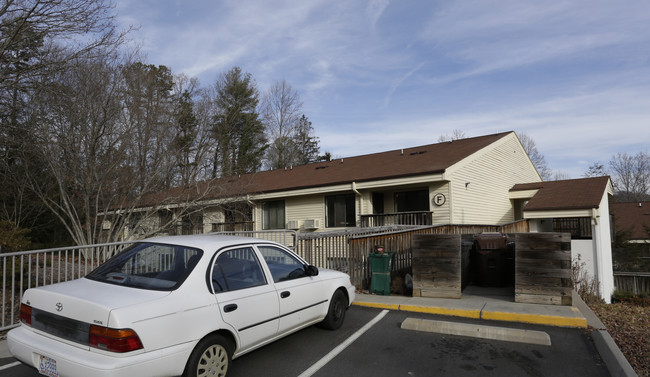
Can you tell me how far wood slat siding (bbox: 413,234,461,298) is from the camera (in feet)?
26.1

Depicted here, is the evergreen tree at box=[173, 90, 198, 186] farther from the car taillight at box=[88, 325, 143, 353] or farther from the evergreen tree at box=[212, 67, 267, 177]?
the car taillight at box=[88, 325, 143, 353]

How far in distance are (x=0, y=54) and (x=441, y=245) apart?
10.6 m

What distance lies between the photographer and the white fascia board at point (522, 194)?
2099cm

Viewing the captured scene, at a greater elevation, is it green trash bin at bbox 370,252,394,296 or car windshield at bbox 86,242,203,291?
car windshield at bbox 86,242,203,291

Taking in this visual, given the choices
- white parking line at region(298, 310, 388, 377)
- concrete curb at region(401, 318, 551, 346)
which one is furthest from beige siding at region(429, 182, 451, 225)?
concrete curb at region(401, 318, 551, 346)

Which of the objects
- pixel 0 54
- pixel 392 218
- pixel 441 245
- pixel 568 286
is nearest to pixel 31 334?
pixel 441 245

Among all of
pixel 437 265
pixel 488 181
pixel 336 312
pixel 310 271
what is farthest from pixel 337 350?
pixel 488 181

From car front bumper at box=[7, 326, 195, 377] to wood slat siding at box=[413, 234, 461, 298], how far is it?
218 inches

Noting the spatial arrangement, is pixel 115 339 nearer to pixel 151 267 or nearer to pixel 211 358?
pixel 211 358

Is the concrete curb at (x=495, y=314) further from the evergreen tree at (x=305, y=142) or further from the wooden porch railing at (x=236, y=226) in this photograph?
the evergreen tree at (x=305, y=142)

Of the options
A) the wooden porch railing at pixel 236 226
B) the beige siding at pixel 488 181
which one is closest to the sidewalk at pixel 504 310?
the beige siding at pixel 488 181

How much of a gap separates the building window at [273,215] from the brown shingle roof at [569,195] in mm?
11246

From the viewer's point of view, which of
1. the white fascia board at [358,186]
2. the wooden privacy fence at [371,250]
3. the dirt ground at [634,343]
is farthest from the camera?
the white fascia board at [358,186]

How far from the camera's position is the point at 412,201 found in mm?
17109
